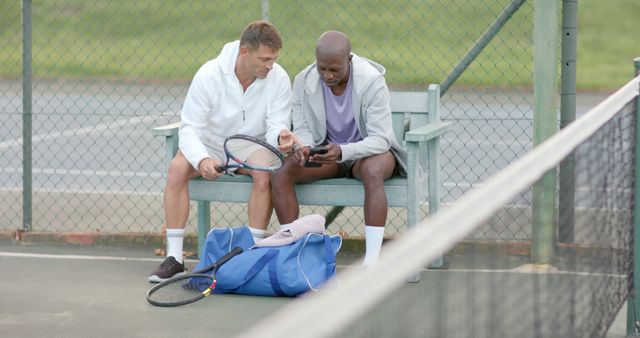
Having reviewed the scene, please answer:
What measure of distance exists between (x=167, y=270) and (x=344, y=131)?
3.76 feet

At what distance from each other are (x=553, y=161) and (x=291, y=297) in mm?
3020

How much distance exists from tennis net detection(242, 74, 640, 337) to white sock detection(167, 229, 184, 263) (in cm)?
193

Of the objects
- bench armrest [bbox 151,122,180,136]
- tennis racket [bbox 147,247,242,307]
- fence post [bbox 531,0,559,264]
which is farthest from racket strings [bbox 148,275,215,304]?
fence post [bbox 531,0,559,264]

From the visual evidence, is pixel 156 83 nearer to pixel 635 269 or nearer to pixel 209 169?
pixel 209 169

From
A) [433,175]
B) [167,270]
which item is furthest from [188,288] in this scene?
[433,175]

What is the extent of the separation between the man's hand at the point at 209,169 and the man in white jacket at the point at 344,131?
311mm

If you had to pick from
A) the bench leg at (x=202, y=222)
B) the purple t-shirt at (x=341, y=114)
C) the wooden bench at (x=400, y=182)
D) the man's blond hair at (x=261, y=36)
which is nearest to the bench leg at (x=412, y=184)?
the wooden bench at (x=400, y=182)

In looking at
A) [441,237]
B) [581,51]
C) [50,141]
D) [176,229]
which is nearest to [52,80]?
[50,141]

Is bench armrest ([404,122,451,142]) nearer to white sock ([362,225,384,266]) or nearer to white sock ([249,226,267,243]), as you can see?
white sock ([362,225,384,266])

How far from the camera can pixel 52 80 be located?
62.5 ft

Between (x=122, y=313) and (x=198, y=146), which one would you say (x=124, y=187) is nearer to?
(x=198, y=146)

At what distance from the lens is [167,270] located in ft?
20.9

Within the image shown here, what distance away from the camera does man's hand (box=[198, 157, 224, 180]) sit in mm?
6328

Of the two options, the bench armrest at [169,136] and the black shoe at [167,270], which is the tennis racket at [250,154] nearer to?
the bench armrest at [169,136]
